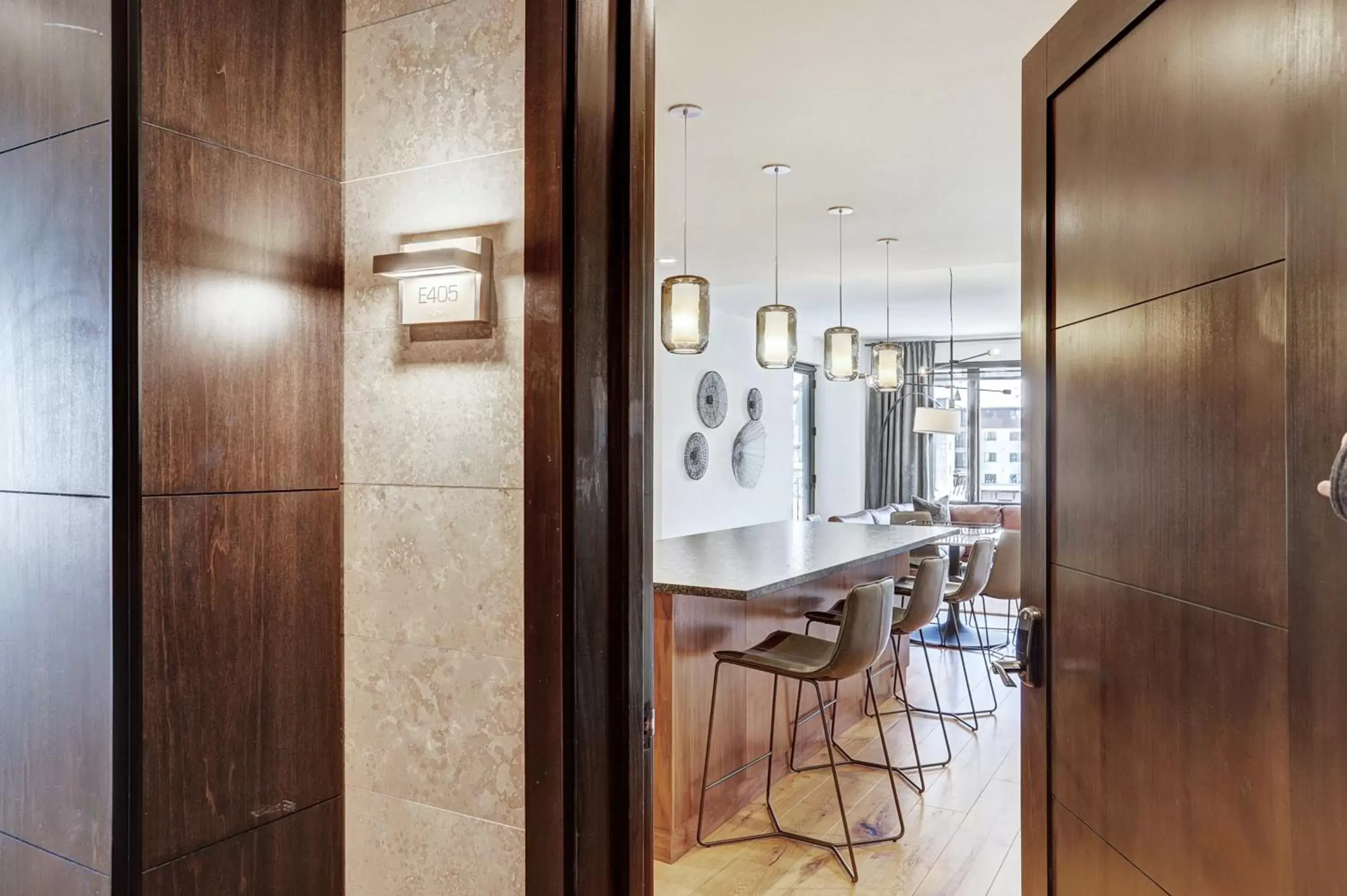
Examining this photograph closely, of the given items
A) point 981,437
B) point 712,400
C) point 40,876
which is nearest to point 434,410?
point 40,876

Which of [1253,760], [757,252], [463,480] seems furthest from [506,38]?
[757,252]

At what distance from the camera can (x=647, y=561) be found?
1.42 metres

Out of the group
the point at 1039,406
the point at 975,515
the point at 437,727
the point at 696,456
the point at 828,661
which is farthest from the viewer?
the point at 975,515

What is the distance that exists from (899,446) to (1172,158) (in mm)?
9999

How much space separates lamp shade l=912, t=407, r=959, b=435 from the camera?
26.9ft

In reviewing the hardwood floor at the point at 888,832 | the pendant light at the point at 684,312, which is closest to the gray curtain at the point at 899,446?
the hardwood floor at the point at 888,832

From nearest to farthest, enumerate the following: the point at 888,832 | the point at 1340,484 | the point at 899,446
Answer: the point at 1340,484 → the point at 888,832 → the point at 899,446

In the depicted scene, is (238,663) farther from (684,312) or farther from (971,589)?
(971,589)

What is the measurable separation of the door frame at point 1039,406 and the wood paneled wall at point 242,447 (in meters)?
1.22

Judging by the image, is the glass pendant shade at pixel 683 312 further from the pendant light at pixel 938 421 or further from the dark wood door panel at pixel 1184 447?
the pendant light at pixel 938 421

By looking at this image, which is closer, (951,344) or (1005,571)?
(1005,571)

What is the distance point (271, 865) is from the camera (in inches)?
53.9

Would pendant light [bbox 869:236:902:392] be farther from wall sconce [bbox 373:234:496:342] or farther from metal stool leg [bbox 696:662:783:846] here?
wall sconce [bbox 373:234:496:342]

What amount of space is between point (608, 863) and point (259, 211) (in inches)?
44.6
